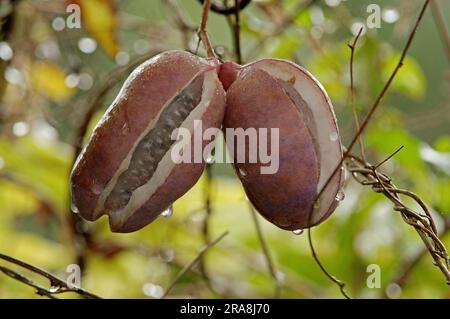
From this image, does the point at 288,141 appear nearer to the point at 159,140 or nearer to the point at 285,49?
the point at 159,140

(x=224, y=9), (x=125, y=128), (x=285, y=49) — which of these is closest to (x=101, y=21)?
(x=285, y=49)

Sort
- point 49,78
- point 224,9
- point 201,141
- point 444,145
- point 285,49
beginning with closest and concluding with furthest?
1. point 201,141
2. point 224,9
3. point 444,145
4. point 285,49
5. point 49,78

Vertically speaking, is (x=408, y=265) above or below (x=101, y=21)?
below

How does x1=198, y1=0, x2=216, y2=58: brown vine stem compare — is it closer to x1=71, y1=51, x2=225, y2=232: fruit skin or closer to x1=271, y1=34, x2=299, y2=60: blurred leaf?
x1=71, y1=51, x2=225, y2=232: fruit skin

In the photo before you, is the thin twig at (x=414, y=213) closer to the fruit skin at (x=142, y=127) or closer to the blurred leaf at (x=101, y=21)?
the fruit skin at (x=142, y=127)

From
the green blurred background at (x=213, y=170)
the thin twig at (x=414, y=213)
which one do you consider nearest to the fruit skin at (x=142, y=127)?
the thin twig at (x=414, y=213)

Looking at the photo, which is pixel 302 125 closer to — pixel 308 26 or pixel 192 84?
pixel 192 84
